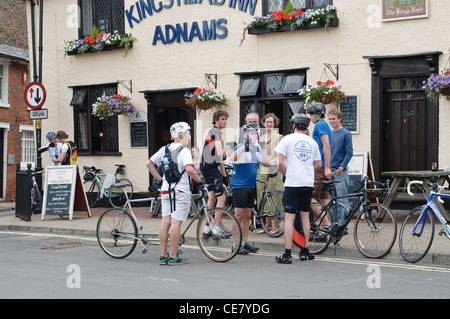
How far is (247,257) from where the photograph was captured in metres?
9.32

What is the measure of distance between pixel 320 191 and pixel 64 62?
34.9 feet

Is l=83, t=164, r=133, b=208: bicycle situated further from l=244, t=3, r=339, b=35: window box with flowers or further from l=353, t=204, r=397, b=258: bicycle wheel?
l=353, t=204, r=397, b=258: bicycle wheel

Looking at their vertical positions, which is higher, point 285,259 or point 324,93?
point 324,93

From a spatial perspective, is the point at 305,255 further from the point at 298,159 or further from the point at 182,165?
the point at 182,165

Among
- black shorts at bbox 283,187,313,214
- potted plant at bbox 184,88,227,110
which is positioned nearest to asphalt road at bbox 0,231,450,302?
black shorts at bbox 283,187,313,214

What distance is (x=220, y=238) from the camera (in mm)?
9000

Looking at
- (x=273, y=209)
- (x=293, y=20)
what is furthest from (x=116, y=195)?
(x=273, y=209)

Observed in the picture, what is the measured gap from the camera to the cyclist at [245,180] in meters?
9.39

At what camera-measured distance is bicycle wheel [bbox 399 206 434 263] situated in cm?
844

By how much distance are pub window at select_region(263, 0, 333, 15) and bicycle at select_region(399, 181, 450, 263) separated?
6976 millimetres

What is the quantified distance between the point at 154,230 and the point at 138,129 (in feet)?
18.2

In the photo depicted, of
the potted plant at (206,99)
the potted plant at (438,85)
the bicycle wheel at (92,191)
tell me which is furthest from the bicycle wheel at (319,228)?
the bicycle wheel at (92,191)

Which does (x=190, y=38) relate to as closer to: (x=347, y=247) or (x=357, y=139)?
(x=357, y=139)
